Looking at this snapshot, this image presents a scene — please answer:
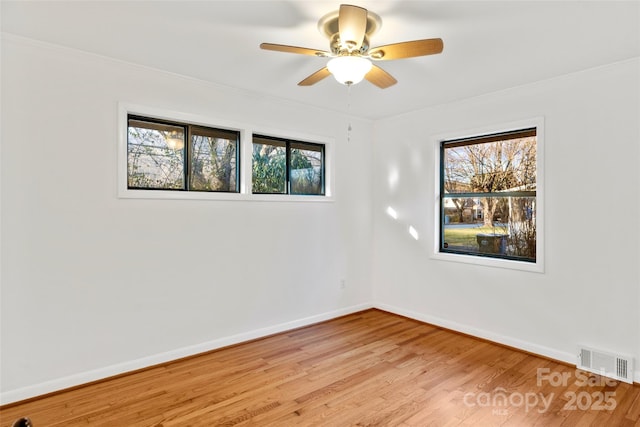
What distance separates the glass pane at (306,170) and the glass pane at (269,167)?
0.12 meters

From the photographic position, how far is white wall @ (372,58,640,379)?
294cm

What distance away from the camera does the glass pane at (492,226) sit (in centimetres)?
362

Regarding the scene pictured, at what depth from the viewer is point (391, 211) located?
4.75 m

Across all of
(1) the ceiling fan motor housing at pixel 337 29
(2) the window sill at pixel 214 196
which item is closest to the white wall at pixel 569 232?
(2) the window sill at pixel 214 196

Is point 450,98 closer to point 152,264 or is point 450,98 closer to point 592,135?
point 592,135

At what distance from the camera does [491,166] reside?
12.8 ft

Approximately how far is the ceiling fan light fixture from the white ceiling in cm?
29

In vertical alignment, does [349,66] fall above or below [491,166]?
above

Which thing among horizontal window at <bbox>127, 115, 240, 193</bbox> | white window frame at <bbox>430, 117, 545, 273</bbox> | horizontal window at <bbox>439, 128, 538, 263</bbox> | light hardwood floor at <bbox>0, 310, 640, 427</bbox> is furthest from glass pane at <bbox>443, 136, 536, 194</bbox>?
horizontal window at <bbox>127, 115, 240, 193</bbox>

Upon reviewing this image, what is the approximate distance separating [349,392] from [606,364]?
2.14m

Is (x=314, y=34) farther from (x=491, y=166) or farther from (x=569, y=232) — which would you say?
(x=569, y=232)

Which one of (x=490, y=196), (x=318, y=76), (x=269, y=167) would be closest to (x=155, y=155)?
(x=269, y=167)

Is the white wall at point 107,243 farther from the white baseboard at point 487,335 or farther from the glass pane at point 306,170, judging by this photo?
the white baseboard at point 487,335

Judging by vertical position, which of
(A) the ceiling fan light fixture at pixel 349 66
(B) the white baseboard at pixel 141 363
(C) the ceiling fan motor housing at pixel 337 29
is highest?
(C) the ceiling fan motor housing at pixel 337 29
